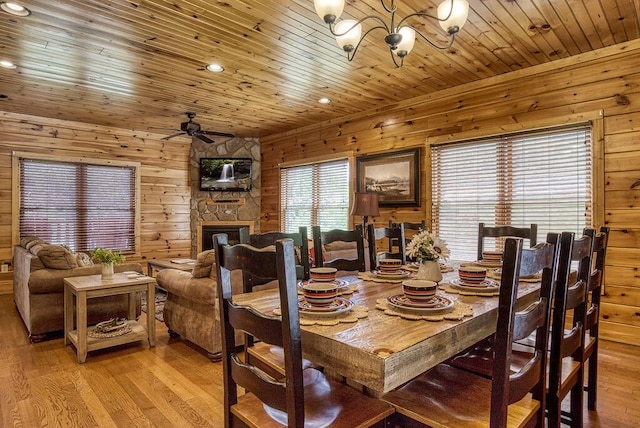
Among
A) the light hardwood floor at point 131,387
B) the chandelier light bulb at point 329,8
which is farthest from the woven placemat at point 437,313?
the chandelier light bulb at point 329,8

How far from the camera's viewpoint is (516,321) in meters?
1.14

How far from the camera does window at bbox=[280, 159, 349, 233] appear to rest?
5.86 m

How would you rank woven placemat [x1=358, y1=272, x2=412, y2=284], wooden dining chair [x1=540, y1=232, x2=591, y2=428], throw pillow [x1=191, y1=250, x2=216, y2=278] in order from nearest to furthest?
1. wooden dining chair [x1=540, y1=232, x2=591, y2=428]
2. woven placemat [x1=358, y1=272, x2=412, y2=284]
3. throw pillow [x1=191, y1=250, x2=216, y2=278]

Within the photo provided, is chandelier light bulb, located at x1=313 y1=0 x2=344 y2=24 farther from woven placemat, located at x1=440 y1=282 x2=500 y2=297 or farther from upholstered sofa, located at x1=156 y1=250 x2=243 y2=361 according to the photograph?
upholstered sofa, located at x1=156 y1=250 x2=243 y2=361

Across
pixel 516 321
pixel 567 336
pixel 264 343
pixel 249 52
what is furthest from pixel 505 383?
pixel 249 52

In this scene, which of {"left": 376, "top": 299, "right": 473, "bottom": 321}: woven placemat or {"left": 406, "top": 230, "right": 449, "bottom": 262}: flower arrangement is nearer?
{"left": 376, "top": 299, "right": 473, "bottom": 321}: woven placemat

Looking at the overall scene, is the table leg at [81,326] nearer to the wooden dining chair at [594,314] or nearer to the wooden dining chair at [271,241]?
the wooden dining chair at [271,241]

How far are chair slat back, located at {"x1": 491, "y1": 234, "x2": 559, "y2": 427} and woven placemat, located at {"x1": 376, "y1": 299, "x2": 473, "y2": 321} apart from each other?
0.22 metres

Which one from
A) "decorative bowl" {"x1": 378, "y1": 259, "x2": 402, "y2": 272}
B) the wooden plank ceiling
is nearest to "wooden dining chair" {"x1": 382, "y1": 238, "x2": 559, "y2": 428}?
"decorative bowl" {"x1": 378, "y1": 259, "x2": 402, "y2": 272}

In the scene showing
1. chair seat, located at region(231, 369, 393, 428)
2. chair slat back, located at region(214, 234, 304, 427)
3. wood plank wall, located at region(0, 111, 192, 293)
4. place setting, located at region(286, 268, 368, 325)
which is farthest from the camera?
wood plank wall, located at region(0, 111, 192, 293)

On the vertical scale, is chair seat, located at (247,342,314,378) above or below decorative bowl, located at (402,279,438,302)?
below

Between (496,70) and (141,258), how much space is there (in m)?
6.09

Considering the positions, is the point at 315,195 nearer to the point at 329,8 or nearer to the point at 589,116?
the point at 589,116

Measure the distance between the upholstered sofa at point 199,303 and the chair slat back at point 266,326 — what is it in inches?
64.6
